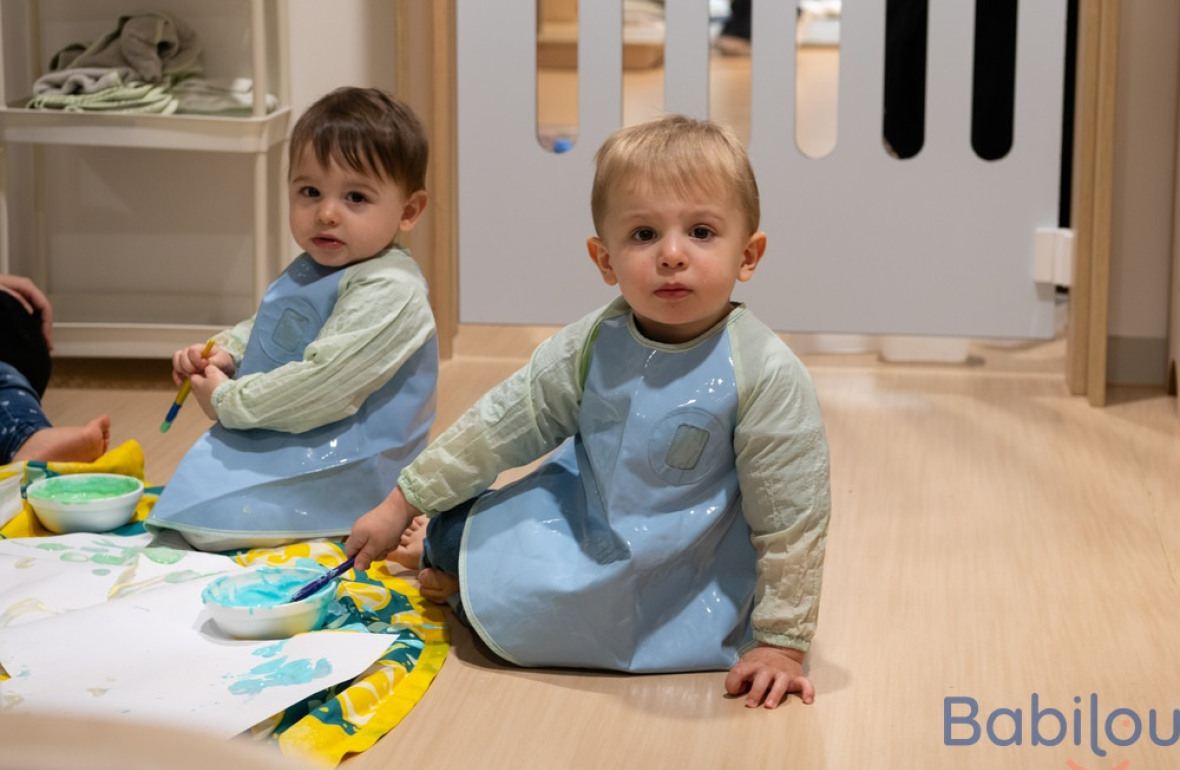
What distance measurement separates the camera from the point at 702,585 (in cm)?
137

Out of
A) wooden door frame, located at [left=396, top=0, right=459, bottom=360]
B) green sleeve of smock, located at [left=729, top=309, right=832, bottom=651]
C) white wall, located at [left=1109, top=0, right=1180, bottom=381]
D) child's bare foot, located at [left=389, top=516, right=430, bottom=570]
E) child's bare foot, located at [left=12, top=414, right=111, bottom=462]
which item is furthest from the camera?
wooden door frame, located at [left=396, top=0, right=459, bottom=360]

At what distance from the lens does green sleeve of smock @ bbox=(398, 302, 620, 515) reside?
1403 mm

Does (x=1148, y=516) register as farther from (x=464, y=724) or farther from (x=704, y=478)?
(x=464, y=724)

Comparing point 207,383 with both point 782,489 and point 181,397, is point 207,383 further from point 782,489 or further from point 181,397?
point 782,489

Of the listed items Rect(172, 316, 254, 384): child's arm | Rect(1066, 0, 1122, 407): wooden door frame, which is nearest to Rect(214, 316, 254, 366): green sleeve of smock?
Rect(172, 316, 254, 384): child's arm

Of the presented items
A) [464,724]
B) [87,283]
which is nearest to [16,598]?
[464,724]

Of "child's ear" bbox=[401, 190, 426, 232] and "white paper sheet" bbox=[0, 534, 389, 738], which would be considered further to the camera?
"child's ear" bbox=[401, 190, 426, 232]

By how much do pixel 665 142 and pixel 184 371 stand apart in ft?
2.25

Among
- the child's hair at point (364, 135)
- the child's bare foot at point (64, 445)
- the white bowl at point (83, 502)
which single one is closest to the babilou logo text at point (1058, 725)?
the child's hair at point (364, 135)

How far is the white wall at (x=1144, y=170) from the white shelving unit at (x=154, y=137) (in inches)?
52.3

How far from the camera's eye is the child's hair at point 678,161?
1302 millimetres

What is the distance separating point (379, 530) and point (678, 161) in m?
0.44

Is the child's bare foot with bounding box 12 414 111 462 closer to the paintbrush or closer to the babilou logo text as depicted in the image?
the paintbrush

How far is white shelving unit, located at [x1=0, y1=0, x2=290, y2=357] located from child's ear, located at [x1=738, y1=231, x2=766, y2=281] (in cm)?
115
